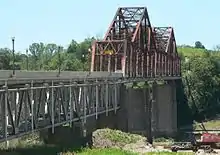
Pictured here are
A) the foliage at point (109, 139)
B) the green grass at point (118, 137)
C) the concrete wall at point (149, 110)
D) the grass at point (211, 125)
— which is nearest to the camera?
the foliage at point (109, 139)

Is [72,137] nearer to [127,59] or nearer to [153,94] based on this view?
[127,59]

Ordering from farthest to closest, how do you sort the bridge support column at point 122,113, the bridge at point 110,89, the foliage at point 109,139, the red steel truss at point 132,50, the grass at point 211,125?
the grass at point 211,125 < the red steel truss at point 132,50 < the bridge support column at point 122,113 < the foliage at point 109,139 < the bridge at point 110,89

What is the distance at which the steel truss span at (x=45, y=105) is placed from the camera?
112 feet

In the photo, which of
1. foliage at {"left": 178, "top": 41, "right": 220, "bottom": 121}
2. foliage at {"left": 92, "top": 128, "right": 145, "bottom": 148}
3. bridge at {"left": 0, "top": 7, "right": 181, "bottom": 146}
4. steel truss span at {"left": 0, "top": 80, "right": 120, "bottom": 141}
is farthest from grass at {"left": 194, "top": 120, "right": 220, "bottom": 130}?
foliage at {"left": 92, "top": 128, "right": 145, "bottom": 148}

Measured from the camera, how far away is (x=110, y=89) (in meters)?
70.4

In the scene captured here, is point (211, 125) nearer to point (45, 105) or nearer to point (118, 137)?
point (118, 137)

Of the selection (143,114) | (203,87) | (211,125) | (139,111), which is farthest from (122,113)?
(203,87)

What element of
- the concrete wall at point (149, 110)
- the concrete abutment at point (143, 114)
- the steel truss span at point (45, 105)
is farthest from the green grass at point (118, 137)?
the concrete wall at point (149, 110)

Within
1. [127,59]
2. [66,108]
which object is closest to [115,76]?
[127,59]

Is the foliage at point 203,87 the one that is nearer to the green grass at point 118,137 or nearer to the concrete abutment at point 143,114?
the concrete abutment at point 143,114

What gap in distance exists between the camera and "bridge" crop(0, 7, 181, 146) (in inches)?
1450

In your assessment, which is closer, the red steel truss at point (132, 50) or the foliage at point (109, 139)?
the foliage at point (109, 139)

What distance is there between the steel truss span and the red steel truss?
22.0 m

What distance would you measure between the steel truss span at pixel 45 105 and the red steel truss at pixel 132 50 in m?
22.0
